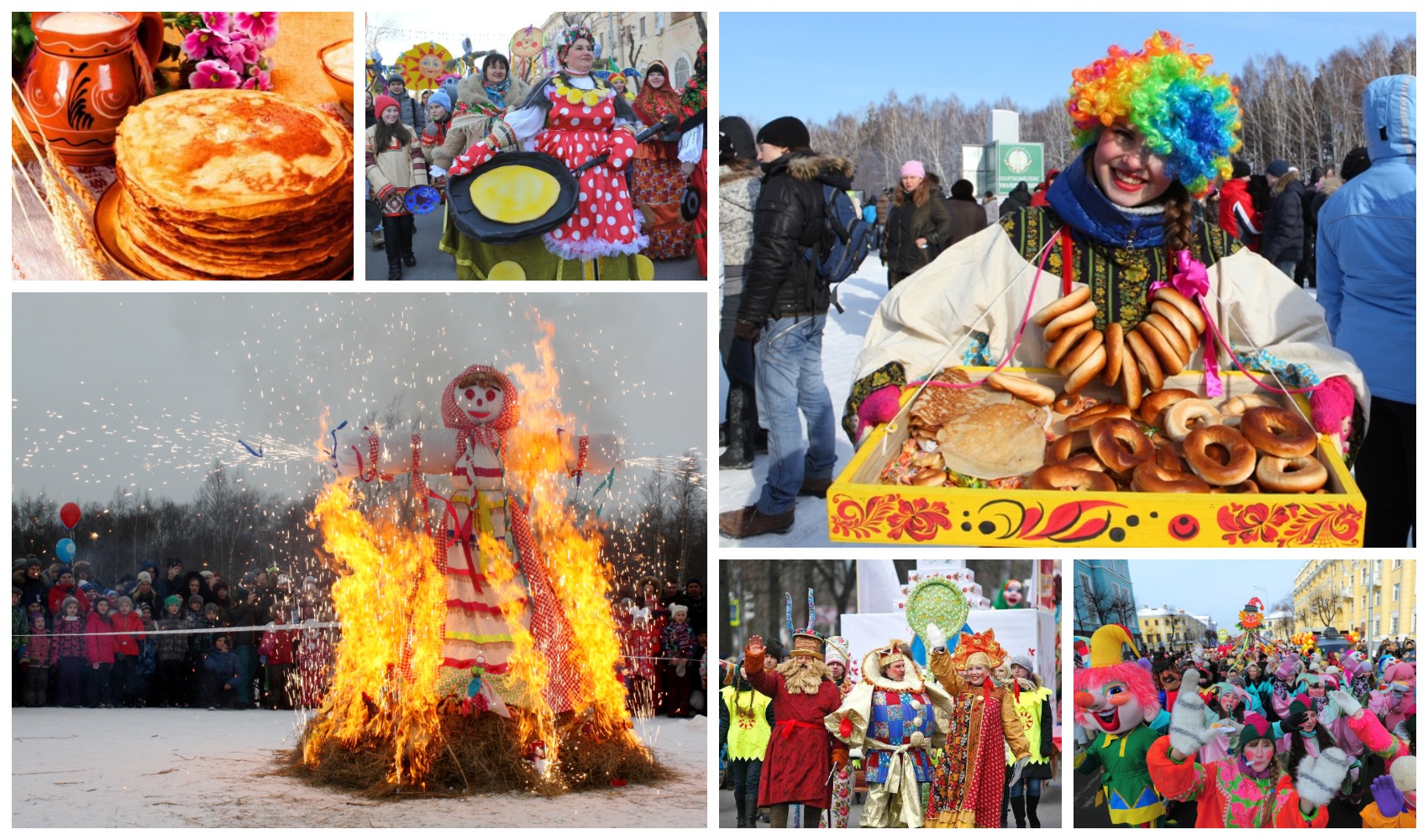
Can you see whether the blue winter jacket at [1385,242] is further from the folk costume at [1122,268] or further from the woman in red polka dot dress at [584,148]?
the woman in red polka dot dress at [584,148]

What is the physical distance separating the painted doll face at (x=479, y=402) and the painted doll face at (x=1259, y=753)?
3264 mm

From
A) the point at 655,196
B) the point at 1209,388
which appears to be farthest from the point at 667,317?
the point at 1209,388

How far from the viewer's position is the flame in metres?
4.83

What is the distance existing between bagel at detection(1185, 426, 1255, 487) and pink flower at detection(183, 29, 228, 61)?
396 centimetres

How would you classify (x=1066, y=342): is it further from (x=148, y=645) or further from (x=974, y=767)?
(x=148, y=645)

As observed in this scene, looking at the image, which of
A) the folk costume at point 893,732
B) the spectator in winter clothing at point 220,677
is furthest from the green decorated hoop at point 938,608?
the spectator in winter clothing at point 220,677

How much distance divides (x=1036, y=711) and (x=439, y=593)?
2.49 meters

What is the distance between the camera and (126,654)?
708cm

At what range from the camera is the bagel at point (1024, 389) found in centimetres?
369

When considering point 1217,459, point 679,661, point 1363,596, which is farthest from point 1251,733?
point 679,661

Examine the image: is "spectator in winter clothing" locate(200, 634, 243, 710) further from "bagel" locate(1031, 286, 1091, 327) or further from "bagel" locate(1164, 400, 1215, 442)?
"bagel" locate(1164, 400, 1215, 442)

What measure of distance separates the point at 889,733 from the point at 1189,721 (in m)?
1.16

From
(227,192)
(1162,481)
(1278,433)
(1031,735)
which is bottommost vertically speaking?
(1031,735)

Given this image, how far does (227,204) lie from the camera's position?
15.1 ft
